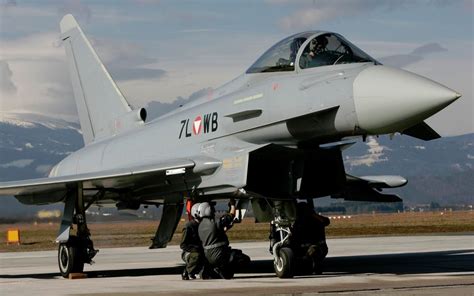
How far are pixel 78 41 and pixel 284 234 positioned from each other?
9591mm

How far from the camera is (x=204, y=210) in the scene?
16.0 m

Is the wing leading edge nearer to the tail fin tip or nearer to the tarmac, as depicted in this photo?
the tarmac

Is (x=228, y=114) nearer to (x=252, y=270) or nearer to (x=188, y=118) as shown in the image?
(x=188, y=118)

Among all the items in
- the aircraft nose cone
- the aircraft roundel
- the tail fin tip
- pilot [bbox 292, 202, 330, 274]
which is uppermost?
the tail fin tip

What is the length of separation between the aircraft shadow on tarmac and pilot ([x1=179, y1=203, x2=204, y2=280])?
922mm

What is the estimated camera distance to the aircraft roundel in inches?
673

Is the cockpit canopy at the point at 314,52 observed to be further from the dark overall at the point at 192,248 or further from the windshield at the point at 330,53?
the dark overall at the point at 192,248

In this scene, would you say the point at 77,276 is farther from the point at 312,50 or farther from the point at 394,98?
the point at 394,98

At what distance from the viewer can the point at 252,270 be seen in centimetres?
1773

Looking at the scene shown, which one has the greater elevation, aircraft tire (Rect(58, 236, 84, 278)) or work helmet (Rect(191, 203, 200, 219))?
work helmet (Rect(191, 203, 200, 219))

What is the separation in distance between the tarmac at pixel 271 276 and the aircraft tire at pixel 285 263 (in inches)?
7.3

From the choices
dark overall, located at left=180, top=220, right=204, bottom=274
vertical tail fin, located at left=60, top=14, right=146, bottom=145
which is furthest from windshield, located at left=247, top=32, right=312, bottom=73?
vertical tail fin, located at left=60, top=14, right=146, bottom=145

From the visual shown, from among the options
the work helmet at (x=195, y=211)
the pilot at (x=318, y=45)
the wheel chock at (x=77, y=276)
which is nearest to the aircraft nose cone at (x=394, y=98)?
the pilot at (x=318, y=45)

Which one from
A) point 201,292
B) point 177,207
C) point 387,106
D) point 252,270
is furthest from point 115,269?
point 387,106
